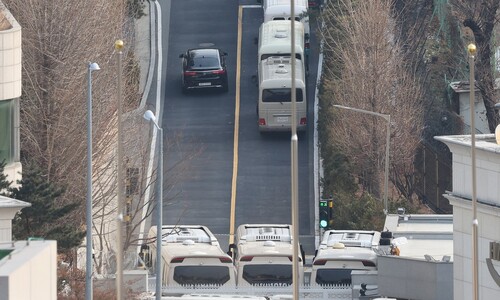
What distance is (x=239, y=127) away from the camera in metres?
81.3

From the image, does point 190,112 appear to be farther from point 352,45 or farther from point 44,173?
point 44,173

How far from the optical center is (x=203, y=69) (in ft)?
273

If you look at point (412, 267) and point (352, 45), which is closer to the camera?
point (412, 267)

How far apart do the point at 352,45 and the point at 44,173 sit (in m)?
22.7

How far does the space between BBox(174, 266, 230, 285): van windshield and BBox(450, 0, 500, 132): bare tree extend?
21676 mm

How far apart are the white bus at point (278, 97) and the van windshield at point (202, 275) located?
3038 cm

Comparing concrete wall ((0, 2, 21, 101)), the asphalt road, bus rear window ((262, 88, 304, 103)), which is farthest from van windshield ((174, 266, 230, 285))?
bus rear window ((262, 88, 304, 103))

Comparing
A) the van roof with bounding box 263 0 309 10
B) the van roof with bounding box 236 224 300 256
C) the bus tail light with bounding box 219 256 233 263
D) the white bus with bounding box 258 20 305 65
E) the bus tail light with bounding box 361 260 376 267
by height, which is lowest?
the bus tail light with bounding box 361 260 376 267

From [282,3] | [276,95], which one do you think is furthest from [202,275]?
[282,3]

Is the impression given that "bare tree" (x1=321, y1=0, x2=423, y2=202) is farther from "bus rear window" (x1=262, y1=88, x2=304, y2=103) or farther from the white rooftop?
the white rooftop

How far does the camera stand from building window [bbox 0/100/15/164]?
48781 mm

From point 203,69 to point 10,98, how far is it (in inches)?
1361

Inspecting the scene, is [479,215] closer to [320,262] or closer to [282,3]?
[320,262]

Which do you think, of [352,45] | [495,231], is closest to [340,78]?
[352,45]
